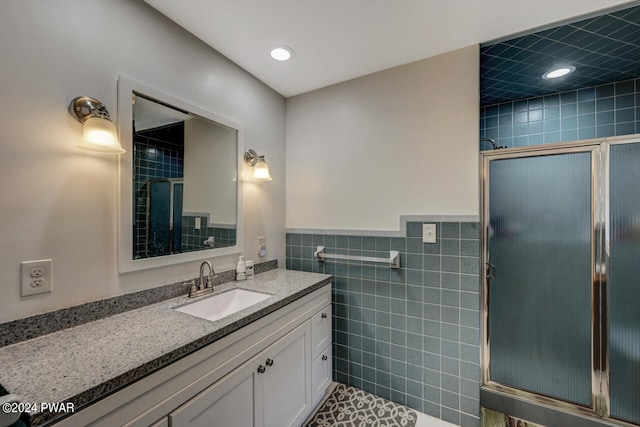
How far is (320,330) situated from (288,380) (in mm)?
413

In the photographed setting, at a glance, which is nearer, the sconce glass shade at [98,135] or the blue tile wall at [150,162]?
the sconce glass shade at [98,135]

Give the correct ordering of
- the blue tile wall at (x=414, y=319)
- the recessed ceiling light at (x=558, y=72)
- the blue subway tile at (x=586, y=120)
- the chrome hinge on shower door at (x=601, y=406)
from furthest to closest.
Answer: the blue subway tile at (x=586, y=120)
the recessed ceiling light at (x=558, y=72)
the blue tile wall at (x=414, y=319)
the chrome hinge on shower door at (x=601, y=406)

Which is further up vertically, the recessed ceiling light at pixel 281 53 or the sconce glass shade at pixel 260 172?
the recessed ceiling light at pixel 281 53

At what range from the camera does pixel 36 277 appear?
37.9 inches

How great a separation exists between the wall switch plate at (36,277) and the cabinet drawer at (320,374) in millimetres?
1401

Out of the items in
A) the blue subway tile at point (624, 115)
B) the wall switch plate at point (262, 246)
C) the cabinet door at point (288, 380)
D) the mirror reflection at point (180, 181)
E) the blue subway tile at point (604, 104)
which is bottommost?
the cabinet door at point (288, 380)

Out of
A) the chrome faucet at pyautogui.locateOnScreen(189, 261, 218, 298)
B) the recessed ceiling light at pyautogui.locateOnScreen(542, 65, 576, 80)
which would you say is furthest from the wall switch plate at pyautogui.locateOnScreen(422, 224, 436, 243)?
the recessed ceiling light at pyautogui.locateOnScreen(542, 65, 576, 80)

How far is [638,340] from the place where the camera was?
1493mm

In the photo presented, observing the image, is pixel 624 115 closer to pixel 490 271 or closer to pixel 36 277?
pixel 490 271

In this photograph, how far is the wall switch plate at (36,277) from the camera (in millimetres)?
938

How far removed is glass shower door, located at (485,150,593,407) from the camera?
1597 millimetres

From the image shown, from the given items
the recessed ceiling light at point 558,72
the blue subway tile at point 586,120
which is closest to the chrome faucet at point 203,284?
the recessed ceiling light at point 558,72

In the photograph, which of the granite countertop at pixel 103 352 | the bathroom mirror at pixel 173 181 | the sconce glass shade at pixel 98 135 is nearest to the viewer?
the granite countertop at pixel 103 352

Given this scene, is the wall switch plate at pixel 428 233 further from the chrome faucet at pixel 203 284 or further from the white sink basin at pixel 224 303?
the chrome faucet at pixel 203 284
